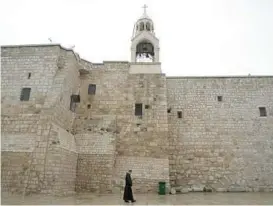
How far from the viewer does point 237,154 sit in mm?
12875

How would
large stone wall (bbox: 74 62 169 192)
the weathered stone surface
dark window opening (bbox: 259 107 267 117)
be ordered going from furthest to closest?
dark window opening (bbox: 259 107 267 117) → large stone wall (bbox: 74 62 169 192) → the weathered stone surface

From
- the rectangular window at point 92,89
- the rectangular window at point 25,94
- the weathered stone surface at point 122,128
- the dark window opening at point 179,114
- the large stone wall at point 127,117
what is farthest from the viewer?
the dark window opening at point 179,114

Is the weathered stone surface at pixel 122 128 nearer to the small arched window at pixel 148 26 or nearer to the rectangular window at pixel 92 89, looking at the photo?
the rectangular window at pixel 92 89

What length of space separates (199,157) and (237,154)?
213 cm

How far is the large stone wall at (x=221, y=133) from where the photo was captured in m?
12.5

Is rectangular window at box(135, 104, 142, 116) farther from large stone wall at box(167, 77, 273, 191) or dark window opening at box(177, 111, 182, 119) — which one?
dark window opening at box(177, 111, 182, 119)

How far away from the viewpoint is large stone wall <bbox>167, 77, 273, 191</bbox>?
12.5m

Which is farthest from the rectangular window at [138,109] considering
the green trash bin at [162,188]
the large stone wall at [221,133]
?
the green trash bin at [162,188]

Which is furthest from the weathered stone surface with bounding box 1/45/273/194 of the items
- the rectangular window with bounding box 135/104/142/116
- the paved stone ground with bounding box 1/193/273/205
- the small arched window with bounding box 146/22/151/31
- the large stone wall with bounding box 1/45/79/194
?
the small arched window with bounding box 146/22/151/31

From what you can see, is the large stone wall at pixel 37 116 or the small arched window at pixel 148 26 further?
the small arched window at pixel 148 26

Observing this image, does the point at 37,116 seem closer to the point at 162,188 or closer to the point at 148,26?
the point at 162,188

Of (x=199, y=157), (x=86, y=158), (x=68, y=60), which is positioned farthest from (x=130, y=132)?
(x=68, y=60)

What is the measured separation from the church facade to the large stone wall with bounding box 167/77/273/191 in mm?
54

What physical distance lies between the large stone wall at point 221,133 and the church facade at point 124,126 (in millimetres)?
54
